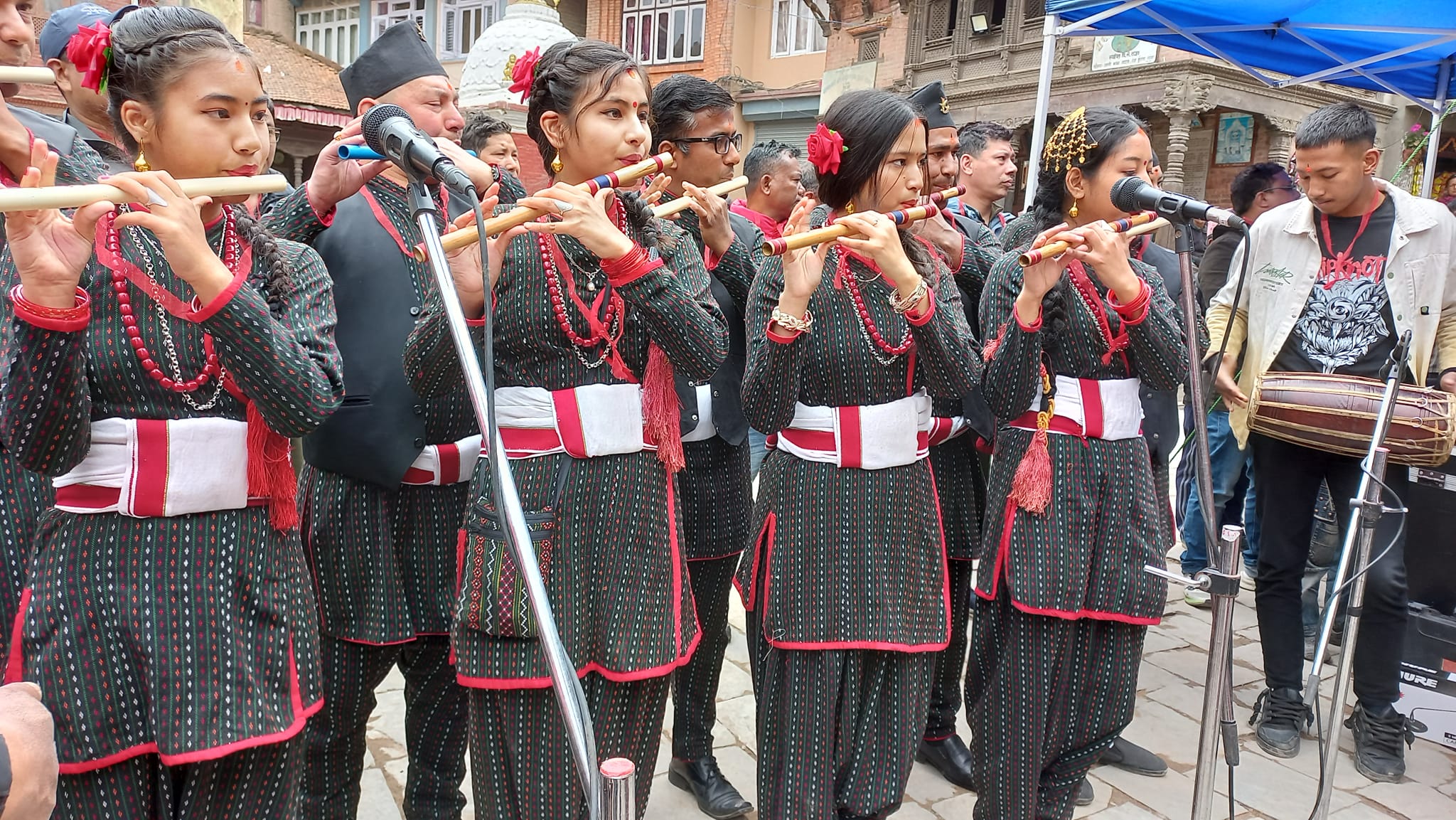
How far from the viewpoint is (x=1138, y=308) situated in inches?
96.0

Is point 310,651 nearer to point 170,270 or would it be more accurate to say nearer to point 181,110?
point 170,270

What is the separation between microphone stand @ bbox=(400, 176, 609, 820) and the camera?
1.11 m

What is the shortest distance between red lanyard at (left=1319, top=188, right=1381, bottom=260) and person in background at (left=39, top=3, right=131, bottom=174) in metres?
3.82

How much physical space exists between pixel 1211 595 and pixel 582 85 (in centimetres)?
161

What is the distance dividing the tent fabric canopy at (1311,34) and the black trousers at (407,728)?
416 cm

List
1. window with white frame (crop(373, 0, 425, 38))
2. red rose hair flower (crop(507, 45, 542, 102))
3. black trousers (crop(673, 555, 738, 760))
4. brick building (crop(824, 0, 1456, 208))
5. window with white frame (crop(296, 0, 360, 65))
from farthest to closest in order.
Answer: window with white frame (crop(296, 0, 360, 65)) → window with white frame (crop(373, 0, 425, 38)) → brick building (crop(824, 0, 1456, 208)) → black trousers (crop(673, 555, 738, 760)) → red rose hair flower (crop(507, 45, 542, 102))

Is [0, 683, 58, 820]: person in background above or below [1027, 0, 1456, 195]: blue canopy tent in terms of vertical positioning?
below

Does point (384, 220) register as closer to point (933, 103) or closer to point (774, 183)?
point (933, 103)

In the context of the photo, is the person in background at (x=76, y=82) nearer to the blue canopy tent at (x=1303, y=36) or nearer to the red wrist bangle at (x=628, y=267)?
the red wrist bangle at (x=628, y=267)

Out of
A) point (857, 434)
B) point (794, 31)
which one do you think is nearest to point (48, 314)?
point (857, 434)

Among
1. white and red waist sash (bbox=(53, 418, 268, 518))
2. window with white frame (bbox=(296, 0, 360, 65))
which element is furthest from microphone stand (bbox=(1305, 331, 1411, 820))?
window with white frame (bbox=(296, 0, 360, 65))

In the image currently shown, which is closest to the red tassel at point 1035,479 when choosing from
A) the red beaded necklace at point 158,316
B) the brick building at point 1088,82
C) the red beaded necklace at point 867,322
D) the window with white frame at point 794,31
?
the red beaded necklace at point 867,322

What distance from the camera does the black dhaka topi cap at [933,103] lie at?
3.06m

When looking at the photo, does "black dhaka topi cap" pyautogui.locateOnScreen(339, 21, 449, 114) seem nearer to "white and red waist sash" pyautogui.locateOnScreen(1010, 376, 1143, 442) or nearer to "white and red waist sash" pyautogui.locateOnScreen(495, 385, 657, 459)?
"white and red waist sash" pyautogui.locateOnScreen(495, 385, 657, 459)
